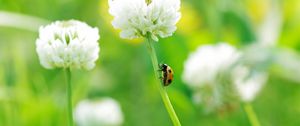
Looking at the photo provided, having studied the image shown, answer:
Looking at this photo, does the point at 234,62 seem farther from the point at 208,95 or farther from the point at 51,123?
the point at 51,123

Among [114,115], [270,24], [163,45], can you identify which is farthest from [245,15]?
[114,115]

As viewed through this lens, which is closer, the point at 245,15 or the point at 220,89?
the point at 220,89

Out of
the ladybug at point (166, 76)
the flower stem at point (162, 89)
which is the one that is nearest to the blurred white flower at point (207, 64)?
the ladybug at point (166, 76)

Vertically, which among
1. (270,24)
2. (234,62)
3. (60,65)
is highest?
(270,24)

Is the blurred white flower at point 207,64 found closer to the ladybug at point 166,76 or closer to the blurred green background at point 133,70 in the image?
the blurred green background at point 133,70

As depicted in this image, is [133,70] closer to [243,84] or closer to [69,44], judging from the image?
[243,84]

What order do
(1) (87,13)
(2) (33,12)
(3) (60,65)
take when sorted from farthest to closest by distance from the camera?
1. (1) (87,13)
2. (2) (33,12)
3. (3) (60,65)
